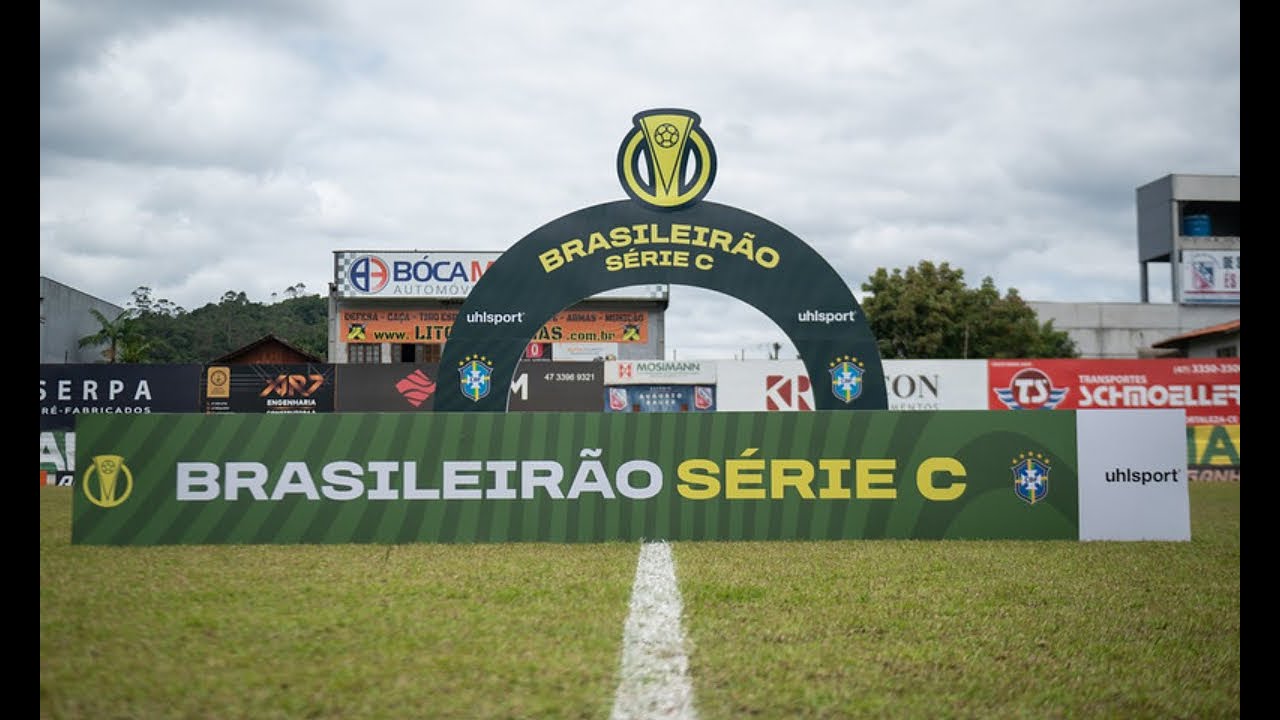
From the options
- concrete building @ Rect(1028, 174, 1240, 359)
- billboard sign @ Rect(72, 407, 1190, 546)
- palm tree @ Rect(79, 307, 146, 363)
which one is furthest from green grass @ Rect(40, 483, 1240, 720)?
palm tree @ Rect(79, 307, 146, 363)

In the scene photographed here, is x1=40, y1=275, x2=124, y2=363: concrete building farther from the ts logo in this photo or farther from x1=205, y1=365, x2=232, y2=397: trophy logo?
the ts logo

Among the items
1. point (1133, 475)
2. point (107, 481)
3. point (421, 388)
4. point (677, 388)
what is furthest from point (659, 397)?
point (107, 481)

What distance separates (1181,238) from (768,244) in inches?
1635

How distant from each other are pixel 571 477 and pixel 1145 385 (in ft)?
79.5

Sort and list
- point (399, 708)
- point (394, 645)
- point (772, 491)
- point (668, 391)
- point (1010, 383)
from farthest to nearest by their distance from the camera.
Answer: point (668, 391) < point (1010, 383) < point (772, 491) < point (394, 645) < point (399, 708)

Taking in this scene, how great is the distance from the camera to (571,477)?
29.8 ft

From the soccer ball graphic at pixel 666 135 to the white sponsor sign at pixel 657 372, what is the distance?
60.2 ft

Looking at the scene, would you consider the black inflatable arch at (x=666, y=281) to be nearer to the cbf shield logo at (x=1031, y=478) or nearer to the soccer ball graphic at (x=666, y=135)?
the soccer ball graphic at (x=666, y=135)

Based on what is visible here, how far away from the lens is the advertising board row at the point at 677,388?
2070 centimetres

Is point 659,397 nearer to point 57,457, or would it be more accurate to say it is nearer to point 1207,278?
point 57,457

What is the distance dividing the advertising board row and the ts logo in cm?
3
